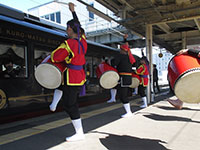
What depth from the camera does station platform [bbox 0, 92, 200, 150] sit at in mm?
3049

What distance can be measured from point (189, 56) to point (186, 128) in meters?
2.00

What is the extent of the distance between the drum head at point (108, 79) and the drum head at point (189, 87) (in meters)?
2.38

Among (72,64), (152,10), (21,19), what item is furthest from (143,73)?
(21,19)

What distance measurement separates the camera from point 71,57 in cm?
314

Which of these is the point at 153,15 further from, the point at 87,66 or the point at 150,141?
the point at 150,141

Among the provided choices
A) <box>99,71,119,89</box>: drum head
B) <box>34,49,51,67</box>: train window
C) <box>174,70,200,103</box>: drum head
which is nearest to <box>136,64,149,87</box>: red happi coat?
<box>99,71,119,89</box>: drum head

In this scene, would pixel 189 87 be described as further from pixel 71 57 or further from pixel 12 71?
pixel 12 71

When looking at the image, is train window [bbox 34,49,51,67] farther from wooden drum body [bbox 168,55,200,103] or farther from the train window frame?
wooden drum body [bbox 168,55,200,103]

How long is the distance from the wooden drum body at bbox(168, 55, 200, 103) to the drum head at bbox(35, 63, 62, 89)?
1753 mm

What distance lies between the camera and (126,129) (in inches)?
155

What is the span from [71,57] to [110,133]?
1682mm

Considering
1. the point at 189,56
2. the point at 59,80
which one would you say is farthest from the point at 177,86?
the point at 59,80

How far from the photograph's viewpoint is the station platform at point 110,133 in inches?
120

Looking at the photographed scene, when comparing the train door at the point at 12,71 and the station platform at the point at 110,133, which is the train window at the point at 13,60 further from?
the station platform at the point at 110,133
